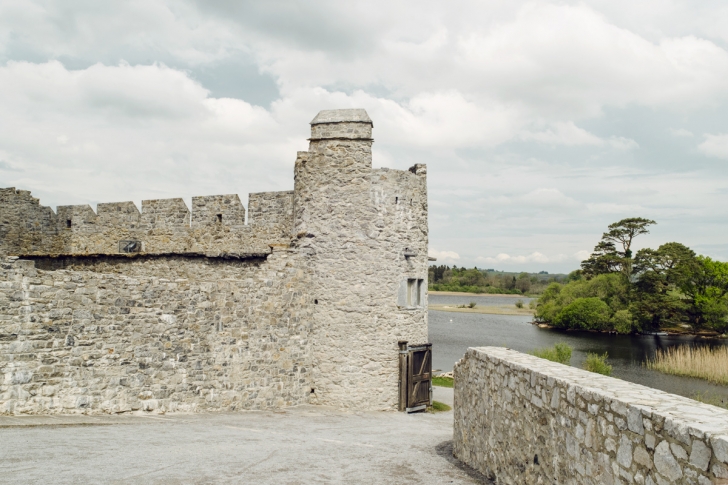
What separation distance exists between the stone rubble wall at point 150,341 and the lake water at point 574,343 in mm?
16936

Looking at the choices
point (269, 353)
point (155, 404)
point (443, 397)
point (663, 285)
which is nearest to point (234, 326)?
point (269, 353)

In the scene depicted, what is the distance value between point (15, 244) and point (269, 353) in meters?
9.98

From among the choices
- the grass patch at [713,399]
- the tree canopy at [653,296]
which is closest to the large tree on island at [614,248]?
the tree canopy at [653,296]

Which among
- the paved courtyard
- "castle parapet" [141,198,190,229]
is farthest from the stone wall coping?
"castle parapet" [141,198,190,229]

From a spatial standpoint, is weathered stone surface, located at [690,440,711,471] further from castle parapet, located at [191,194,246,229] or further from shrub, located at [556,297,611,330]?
shrub, located at [556,297,611,330]

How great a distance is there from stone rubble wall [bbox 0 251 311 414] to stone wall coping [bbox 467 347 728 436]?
732cm

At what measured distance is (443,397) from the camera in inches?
708

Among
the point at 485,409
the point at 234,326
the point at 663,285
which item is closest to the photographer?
the point at 485,409

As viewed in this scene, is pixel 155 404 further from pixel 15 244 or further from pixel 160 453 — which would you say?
pixel 15 244

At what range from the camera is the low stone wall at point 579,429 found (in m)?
3.18

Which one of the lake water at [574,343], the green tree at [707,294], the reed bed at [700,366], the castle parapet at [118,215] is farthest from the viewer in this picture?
the green tree at [707,294]

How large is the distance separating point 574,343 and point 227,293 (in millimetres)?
39271

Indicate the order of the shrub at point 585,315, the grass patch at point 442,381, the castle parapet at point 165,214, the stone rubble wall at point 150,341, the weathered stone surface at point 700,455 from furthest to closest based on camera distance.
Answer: the shrub at point 585,315, the grass patch at point 442,381, the castle parapet at point 165,214, the stone rubble wall at point 150,341, the weathered stone surface at point 700,455

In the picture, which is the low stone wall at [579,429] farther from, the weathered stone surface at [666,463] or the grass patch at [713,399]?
the grass patch at [713,399]
